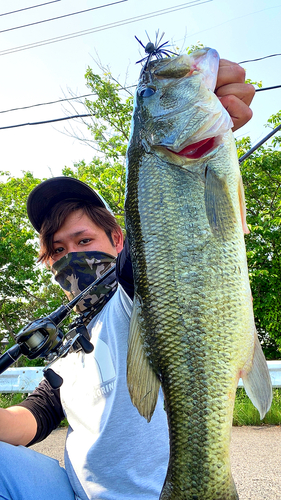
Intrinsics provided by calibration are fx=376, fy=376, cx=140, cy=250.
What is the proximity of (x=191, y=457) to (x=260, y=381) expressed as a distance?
1.17 feet

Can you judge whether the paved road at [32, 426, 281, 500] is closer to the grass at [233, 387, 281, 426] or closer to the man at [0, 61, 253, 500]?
the grass at [233, 387, 281, 426]

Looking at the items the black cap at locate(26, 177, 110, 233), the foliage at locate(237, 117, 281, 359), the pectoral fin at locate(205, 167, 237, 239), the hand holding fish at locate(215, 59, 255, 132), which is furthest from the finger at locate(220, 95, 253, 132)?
the foliage at locate(237, 117, 281, 359)

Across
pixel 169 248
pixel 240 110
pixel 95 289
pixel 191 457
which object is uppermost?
pixel 240 110

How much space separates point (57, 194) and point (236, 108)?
4.56 feet

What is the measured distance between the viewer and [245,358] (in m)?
1.33

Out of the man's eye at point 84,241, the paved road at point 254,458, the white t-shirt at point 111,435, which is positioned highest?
the man's eye at point 84,241

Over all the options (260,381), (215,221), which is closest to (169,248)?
(215,221)

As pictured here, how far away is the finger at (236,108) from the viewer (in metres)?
1.64

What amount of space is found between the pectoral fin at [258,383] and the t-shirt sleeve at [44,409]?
1433 millimetres

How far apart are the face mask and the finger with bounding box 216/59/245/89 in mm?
1243

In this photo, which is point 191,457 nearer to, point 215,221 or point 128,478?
point 128,478

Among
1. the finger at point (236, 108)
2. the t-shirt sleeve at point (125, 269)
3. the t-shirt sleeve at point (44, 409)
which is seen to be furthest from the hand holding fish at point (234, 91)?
the t-shirt sleeve at point (44, 409)

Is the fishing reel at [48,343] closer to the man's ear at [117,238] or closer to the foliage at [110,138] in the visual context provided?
the man's ear at [117,238]

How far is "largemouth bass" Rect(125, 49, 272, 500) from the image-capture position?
1252mm
